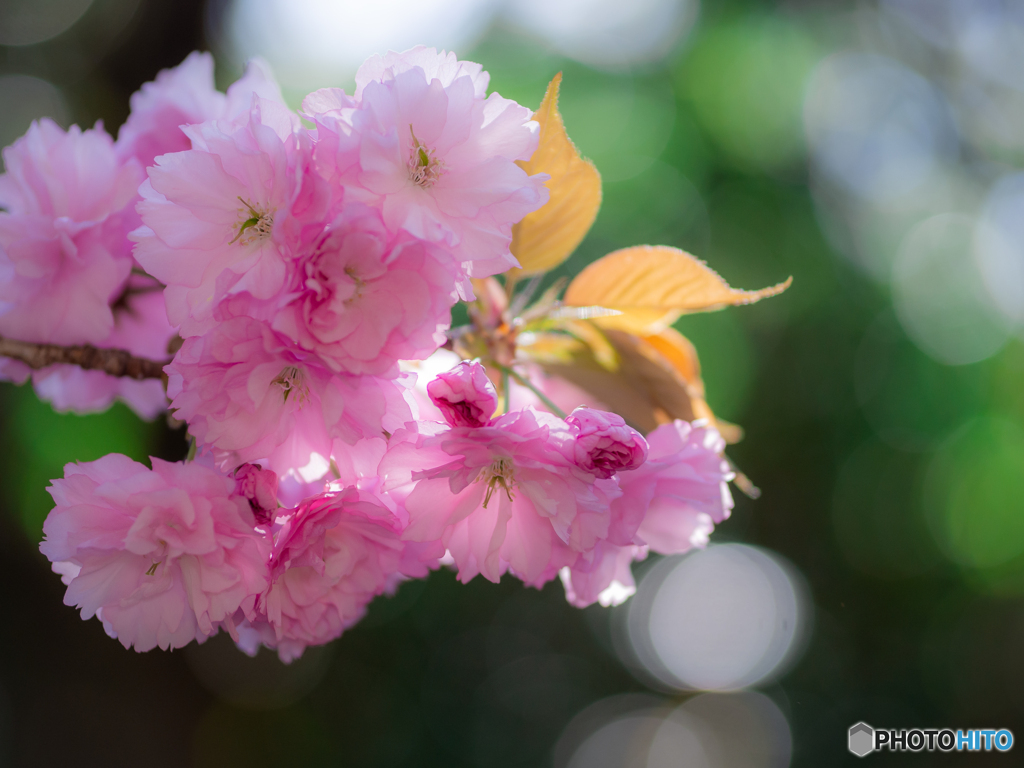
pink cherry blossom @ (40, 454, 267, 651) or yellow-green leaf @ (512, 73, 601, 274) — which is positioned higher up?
yellow-green leaf @ (512, 73, 601, 274)

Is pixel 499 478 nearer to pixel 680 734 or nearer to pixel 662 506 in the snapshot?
pixel 662 506

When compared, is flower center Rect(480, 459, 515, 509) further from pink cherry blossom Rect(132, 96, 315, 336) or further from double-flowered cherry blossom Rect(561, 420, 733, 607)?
pink cherry blossom Rect(132, 96, 315, 336)

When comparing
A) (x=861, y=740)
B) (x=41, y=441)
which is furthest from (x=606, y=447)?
(x=41, y=441)

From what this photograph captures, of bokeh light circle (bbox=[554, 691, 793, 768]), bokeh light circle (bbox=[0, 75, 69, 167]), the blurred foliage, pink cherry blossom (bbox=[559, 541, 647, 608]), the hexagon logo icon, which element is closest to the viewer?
pink cherry blossom (bbox=[559, 541, 647, 608])

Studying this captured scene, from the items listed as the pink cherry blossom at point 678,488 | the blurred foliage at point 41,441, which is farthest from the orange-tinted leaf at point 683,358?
the blurred foliage at point 41,441

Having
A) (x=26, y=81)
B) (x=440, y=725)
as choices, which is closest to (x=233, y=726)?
(x=440, y=725)

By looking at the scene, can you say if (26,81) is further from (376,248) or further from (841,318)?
(841,318)

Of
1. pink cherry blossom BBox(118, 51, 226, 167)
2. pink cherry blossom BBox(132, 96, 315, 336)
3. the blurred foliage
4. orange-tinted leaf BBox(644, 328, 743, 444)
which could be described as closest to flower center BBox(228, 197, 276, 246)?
pink cherry blossom BBox(132, 96, 315, 336)
